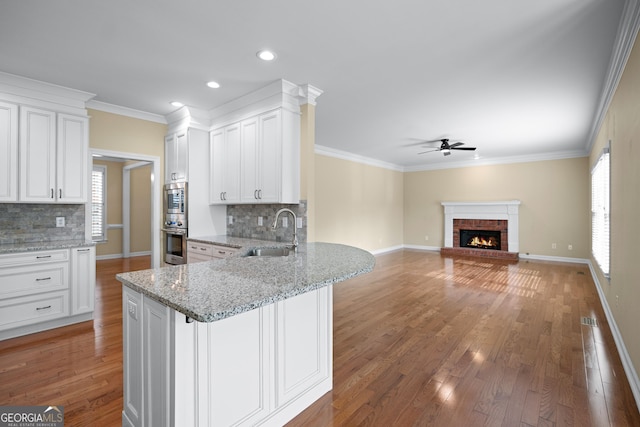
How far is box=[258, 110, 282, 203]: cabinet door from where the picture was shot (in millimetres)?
3506

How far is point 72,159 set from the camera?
3.59 metres

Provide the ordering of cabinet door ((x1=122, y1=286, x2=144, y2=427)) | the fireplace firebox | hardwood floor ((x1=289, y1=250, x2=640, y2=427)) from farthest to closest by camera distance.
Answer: the fireplace firebox, hardwood floor ((x1=289, y1=250, x2=640, y2=427)), cabinet door ((x1=122, y1=286, x2=144, y2=427))

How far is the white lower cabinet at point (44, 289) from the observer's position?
9.93 feet

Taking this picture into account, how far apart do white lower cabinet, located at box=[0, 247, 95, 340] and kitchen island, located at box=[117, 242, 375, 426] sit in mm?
2325

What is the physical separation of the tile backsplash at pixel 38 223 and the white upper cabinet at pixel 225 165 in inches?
64.2

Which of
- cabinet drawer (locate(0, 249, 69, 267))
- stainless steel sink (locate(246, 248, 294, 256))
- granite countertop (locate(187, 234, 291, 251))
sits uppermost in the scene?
granite countertop (locate(187, 234, 291, 251))

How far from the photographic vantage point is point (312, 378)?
204 cm

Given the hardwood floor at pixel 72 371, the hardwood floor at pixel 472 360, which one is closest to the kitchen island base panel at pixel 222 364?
the hardwood floor at pixel 472 360

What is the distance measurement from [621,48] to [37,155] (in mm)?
5666

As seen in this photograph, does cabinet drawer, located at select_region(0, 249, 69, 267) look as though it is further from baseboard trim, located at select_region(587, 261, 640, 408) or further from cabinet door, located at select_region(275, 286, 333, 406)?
baseboard trim, located at select_region(587, 261, 640, 408)

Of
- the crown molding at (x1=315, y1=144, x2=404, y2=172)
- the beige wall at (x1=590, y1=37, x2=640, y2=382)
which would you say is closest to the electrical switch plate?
the beige wall at (x1=590, y1=37, x2=640, y2=382)

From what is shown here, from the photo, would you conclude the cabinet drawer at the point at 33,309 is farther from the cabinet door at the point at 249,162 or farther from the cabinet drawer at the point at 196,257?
the cabinet door at the point at 249,162

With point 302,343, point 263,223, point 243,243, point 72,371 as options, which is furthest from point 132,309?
point 263,223

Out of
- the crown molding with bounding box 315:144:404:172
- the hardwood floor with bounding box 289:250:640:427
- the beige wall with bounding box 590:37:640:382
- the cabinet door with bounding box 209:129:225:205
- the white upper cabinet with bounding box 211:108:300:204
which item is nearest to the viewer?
the hardwood floor with bounding box 289:250:640:427
